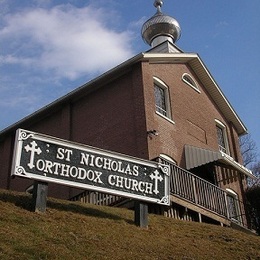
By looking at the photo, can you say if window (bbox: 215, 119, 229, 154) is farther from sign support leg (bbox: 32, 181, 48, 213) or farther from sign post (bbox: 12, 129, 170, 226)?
sign support leg (bbox: 32, 181, 48, 213)

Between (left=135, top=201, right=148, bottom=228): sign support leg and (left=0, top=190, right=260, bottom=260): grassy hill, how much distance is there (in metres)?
0.16

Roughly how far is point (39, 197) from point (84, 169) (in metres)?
1.34

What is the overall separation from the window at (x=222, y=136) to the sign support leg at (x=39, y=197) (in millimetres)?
15050

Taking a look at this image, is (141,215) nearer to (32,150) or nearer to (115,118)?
(32,150)

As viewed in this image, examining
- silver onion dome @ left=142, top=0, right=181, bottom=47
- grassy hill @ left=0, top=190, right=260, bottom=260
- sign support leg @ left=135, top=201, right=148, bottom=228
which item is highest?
silver onion dome @ left=142, top=0, right=181, bottom=47

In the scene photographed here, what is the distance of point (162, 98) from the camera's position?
22.5 m

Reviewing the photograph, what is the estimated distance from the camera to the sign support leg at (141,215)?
41.3 ft

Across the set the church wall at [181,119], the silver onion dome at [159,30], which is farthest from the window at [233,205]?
the silver onion dome at [159,30]

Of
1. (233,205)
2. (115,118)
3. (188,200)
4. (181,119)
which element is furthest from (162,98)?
(188,200)

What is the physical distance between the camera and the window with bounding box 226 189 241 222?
885 inches

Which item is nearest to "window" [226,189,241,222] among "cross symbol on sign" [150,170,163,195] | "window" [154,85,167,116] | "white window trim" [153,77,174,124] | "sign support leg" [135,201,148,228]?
"white window trim" [153,77,174,124]

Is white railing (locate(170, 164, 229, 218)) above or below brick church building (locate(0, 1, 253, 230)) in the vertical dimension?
below

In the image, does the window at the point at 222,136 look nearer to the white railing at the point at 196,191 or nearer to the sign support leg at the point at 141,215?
the white railing at the point at 196,191

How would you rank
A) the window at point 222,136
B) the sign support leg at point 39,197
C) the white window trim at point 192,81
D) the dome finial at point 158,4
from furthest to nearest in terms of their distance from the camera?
the dome finial at point 158,4 → the window at point 222,136 → the white window trim at point 192,81 → the sign support leg at point 39,197
